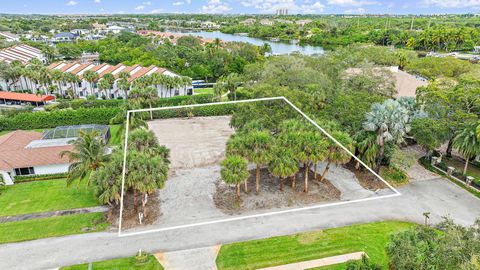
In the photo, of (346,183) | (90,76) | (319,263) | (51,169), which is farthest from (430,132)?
(90,76)

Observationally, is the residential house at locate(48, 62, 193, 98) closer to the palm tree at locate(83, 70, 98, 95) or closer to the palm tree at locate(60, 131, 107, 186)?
the palm tree at locate(83, 70, 98, 95)

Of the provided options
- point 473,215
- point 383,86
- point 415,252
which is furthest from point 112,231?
point 383,86

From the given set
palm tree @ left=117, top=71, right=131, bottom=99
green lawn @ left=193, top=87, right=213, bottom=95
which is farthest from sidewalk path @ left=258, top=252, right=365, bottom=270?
green lawn @ left=193, top=87, right=213, bottom=95

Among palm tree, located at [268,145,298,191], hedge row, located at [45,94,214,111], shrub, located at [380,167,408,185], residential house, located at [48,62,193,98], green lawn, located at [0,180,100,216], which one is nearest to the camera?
palm tree, located at [268,145,298,191]

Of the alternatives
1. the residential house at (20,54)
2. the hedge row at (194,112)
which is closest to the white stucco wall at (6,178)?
the hedge row at (194,112)

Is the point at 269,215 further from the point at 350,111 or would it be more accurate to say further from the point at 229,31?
the point at 229,31

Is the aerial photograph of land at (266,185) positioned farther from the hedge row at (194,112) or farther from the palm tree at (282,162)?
the hedge row at (194,112)
